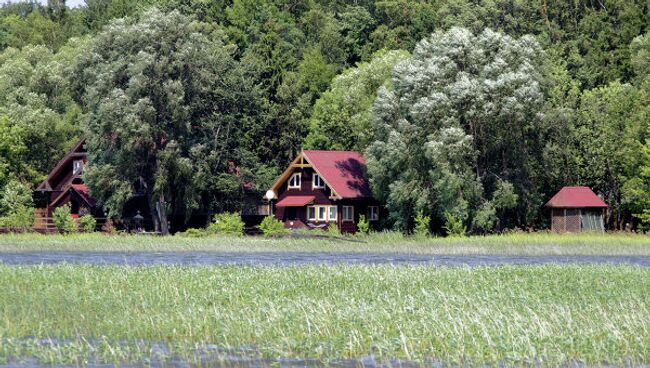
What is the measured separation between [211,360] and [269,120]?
71.9 m

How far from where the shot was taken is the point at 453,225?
230 ft

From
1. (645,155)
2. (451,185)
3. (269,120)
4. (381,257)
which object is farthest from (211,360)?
(269,120)

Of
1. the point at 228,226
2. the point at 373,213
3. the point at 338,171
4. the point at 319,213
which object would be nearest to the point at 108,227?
the point at 228,226

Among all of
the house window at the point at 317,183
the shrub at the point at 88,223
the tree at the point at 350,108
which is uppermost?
the tree at the point at 350,108

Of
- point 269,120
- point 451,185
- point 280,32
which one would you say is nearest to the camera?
point 451,185

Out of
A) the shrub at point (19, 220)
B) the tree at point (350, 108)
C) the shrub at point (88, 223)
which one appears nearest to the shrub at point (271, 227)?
the tree at point (350, 108)

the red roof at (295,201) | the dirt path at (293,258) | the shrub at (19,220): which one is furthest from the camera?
the red roof at (295,201)

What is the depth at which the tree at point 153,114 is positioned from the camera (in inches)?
3036

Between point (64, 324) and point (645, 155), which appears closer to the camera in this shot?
point (64, 324)

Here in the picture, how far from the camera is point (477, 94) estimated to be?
232 ft

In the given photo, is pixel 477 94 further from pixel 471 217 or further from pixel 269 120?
pixel 269 120

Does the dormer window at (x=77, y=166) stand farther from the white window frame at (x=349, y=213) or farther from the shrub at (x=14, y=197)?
the white window frame at (x=349, y=213)

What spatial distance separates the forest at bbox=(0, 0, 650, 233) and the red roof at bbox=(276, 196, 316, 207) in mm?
3754

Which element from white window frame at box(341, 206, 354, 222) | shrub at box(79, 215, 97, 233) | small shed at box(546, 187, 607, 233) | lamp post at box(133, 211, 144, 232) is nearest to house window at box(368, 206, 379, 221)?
white window frame at box(341, 206, 354, 222)
